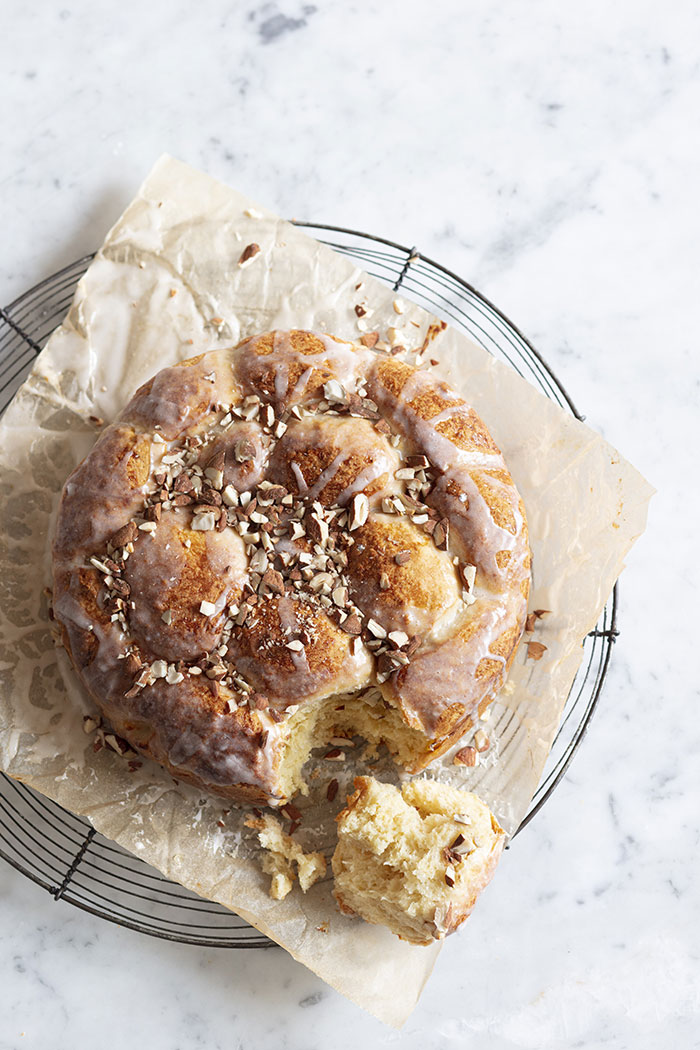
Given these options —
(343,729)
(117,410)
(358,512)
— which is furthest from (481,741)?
(117,410)

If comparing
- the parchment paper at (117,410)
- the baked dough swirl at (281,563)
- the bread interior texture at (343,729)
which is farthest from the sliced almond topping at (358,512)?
the parchment paper at (117,410)

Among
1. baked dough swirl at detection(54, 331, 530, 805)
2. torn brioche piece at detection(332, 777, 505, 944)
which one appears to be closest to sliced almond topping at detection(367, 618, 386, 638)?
baked dough swirl at detection(54, 331, 530, 805)

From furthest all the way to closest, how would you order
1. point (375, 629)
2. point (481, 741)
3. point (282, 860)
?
point (481, 741)
point (282, 860)
point (375, 629)

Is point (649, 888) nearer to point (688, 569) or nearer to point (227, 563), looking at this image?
point (688, 569)

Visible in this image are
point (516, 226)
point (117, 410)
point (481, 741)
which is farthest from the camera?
point (516, 226)

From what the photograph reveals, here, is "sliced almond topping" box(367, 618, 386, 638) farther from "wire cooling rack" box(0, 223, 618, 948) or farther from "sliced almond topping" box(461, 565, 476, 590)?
"wire cooling rack" box(0, 223, 618, 948)

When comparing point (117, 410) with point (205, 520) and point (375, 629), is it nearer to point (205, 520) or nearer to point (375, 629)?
point (205, 520)
